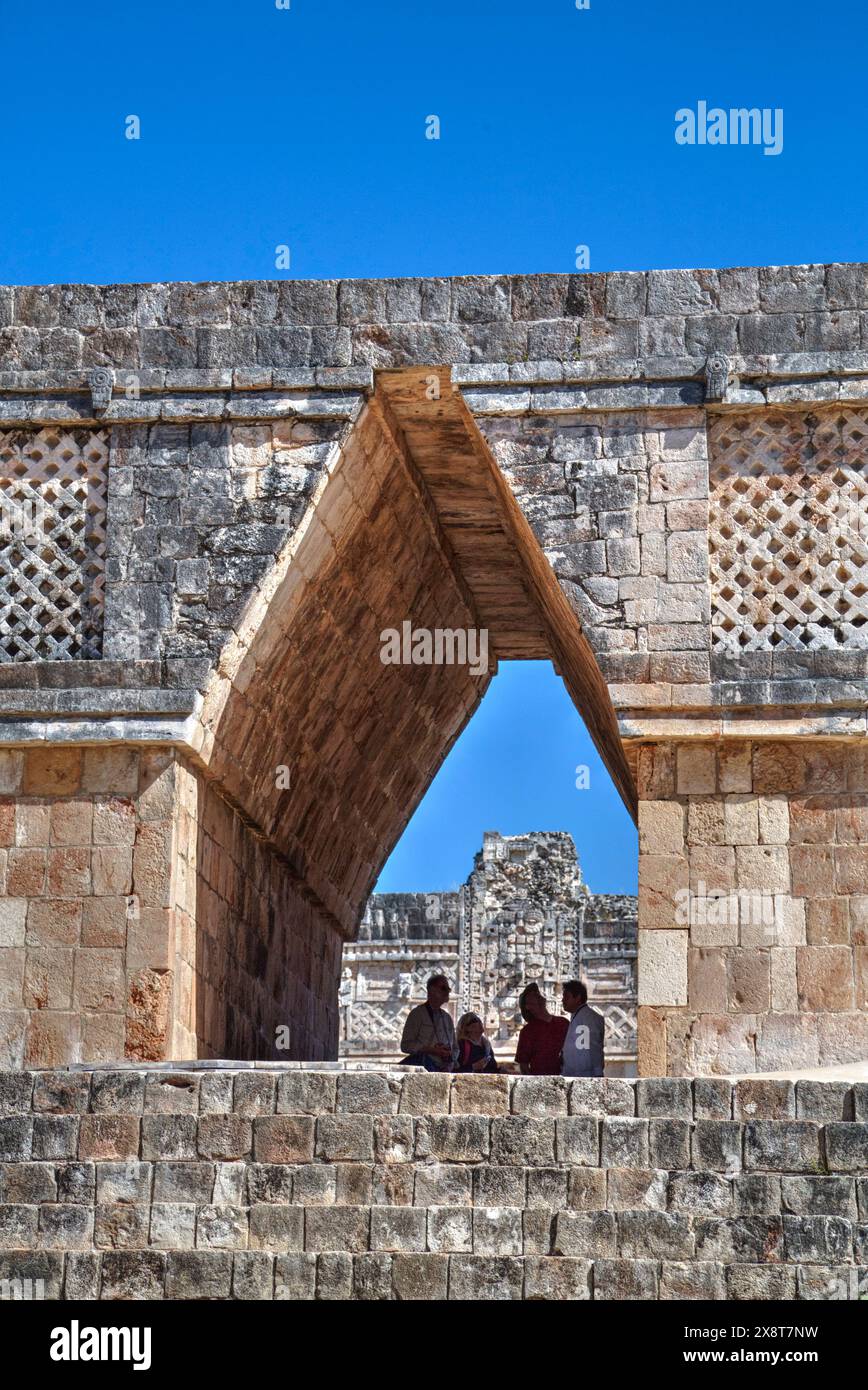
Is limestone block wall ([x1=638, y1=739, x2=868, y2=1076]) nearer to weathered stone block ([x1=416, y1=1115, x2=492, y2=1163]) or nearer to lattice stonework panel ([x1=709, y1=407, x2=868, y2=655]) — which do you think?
lattice stonework panel ([x1=709, y1=407, x2=868, y2=655])

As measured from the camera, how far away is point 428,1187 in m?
9.94

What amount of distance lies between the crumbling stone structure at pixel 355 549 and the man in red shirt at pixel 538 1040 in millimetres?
1579

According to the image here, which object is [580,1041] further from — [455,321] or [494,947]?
[494,947]

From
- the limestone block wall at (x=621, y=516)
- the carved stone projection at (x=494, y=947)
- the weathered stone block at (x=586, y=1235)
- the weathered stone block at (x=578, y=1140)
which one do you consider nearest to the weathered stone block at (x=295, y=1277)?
the weathered stone block at (x=586, y=1235)

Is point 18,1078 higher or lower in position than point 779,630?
lower

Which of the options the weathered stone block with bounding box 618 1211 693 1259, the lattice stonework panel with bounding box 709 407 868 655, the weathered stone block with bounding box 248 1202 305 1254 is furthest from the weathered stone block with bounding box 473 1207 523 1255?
the lattice stonework panel with bounding box 709 407 868 655

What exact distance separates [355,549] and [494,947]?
12.4 meters

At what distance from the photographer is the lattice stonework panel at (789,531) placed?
1263cm

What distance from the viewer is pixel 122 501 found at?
12.9 meters

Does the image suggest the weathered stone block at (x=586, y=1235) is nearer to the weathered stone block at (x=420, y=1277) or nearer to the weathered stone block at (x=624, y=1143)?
the weathered stone block at (x=624, y=1143)

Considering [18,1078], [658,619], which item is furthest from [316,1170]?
[658,619]

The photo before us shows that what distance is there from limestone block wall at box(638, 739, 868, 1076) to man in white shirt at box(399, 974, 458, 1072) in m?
1.96

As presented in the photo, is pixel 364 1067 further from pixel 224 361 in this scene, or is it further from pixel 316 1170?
pixel 224 361

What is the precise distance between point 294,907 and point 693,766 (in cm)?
445
